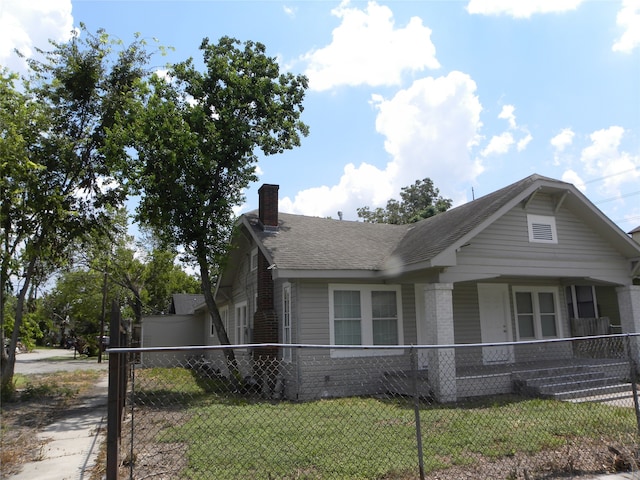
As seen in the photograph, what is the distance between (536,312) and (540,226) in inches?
130

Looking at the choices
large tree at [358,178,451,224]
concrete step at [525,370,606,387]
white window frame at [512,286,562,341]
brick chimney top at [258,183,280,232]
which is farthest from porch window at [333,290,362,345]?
large tree at [358,178,451,224]

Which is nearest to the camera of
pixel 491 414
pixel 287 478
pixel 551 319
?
pixel 287 478

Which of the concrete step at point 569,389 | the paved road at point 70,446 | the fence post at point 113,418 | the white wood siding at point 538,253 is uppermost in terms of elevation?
the white wood siding at point 538,253

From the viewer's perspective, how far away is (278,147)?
15086mm

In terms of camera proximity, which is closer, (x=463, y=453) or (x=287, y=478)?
(x=287, y=478)

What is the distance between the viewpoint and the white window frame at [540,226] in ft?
39.7

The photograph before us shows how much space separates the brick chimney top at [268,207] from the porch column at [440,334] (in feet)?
17.5

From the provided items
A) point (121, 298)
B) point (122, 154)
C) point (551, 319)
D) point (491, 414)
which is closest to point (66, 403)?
point (122, 154)

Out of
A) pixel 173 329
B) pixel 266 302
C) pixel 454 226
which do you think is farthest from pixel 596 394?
pixel 173 329

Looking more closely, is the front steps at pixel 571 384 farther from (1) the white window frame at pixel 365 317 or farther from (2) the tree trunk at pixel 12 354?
(2) the tree trunk at pixel 12 354

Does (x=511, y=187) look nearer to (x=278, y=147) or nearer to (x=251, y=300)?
(x=278, y=147)

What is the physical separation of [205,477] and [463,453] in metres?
3.10

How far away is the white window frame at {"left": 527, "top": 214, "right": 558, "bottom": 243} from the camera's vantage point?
476 inches

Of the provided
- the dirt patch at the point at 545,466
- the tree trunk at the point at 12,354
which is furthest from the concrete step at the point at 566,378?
the tree trunk at the point at 12,354
